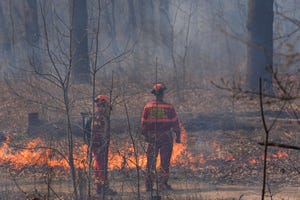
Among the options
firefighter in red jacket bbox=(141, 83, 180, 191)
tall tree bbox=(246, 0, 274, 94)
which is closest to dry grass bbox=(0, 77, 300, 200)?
firefighter in red jacket bbox=(141, 83, 180, 191)

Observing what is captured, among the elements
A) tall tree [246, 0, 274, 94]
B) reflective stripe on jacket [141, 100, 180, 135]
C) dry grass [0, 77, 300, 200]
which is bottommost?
dry grass [0, 77, 300, 200]

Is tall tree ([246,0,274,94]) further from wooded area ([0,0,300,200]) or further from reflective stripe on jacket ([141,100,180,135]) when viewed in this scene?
reflective stripe on jacket ([141,100,180,135])

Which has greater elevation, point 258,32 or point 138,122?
point 258,32

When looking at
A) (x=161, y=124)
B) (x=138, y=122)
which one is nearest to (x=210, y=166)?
(x=161, y=124)

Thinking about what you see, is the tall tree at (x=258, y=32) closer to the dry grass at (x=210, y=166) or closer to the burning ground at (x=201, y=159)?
the dry grass at (x=210, y=166)

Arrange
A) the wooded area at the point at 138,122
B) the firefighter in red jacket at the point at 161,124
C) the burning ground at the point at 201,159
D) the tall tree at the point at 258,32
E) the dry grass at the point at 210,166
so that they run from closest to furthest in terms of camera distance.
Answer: the wooded area at the point at 138,122, the dry grass at the point at 210,166, the firefighter in red jacket at the point at 161,124, the burning ground at the point at 201,159, the tall tree at the point at 258,32

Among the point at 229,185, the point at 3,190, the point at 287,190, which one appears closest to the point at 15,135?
the point at 3,190

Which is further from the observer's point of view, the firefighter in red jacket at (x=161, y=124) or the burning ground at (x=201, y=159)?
the burning ground at (x=201, y=159)

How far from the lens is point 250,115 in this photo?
44.6 feet

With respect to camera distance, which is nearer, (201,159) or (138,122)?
(201,159)

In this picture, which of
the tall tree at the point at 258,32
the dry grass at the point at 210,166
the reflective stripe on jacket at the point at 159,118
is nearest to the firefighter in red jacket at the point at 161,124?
the reflective stripe on jacket at the point at 159,118

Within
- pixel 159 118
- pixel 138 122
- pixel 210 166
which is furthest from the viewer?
pixel 138 122

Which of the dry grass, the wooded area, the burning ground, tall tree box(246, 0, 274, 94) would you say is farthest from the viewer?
tall tree box(246, 0, 274, 94)

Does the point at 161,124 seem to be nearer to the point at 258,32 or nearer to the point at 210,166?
the point at 210,166
